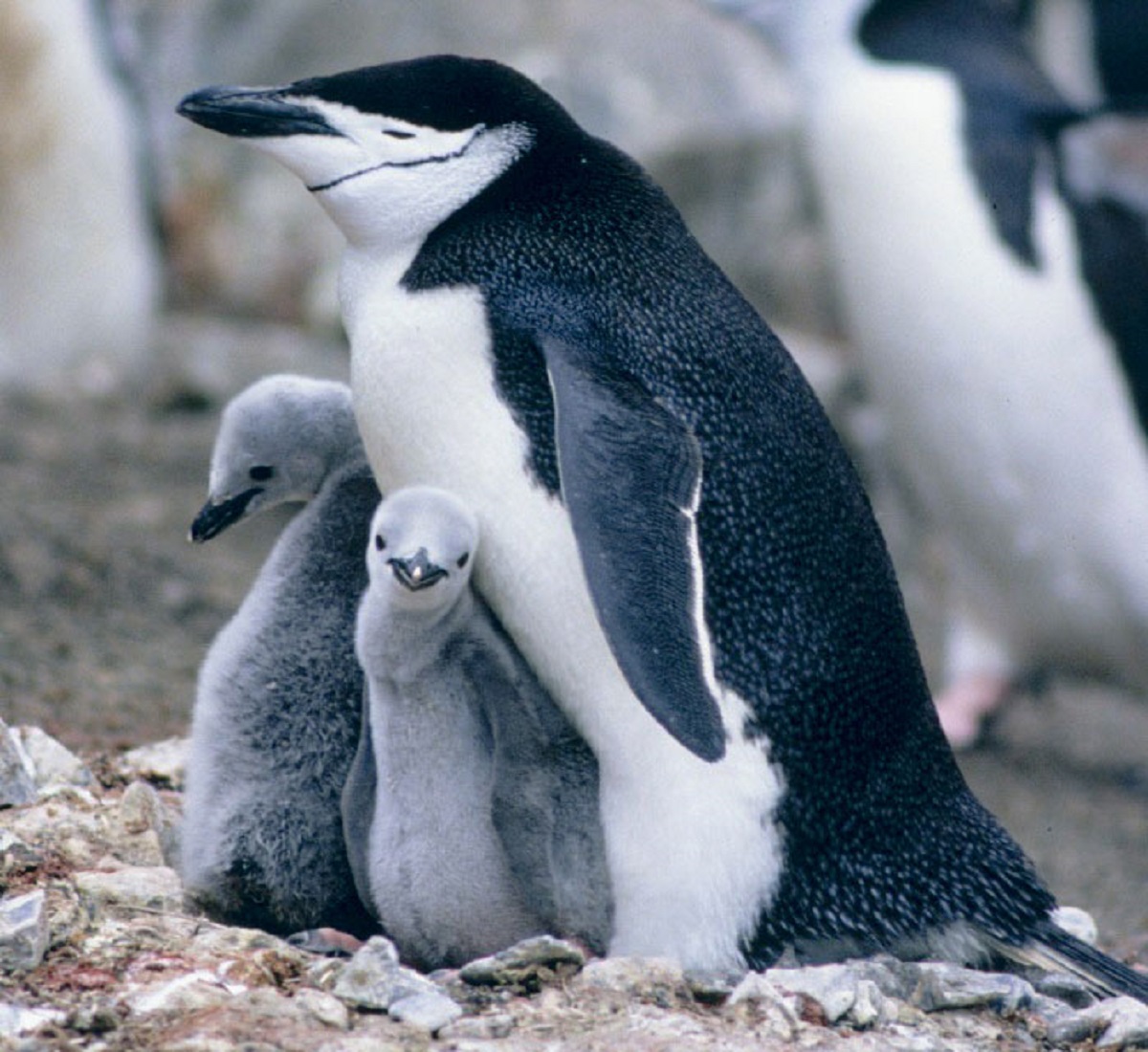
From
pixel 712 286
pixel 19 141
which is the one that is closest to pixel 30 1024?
pixel 712 286

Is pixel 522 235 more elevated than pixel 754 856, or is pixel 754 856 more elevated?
pixel 522 235

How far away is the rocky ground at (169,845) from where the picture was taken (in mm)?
2244

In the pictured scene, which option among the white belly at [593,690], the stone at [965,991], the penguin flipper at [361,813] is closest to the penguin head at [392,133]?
the white belly at [593,690]

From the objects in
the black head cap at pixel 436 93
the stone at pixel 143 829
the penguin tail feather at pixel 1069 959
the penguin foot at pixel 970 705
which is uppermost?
the black head cap at pixel 436 93

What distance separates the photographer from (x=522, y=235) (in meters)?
2.64

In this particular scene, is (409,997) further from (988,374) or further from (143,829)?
(988,374)

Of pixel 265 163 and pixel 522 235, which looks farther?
pixel 265 163

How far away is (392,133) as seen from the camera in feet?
8.66

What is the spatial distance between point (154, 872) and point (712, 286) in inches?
41.1

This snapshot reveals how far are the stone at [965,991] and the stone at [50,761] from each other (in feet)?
4.26

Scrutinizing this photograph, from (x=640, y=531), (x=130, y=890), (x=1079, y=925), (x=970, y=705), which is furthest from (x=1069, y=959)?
(x=970, y=705)

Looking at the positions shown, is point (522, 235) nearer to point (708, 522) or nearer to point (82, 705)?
point (708, 522)

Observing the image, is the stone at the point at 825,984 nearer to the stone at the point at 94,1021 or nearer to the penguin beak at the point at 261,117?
the stone at the point at 94,1021

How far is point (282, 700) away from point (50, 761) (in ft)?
2.03
